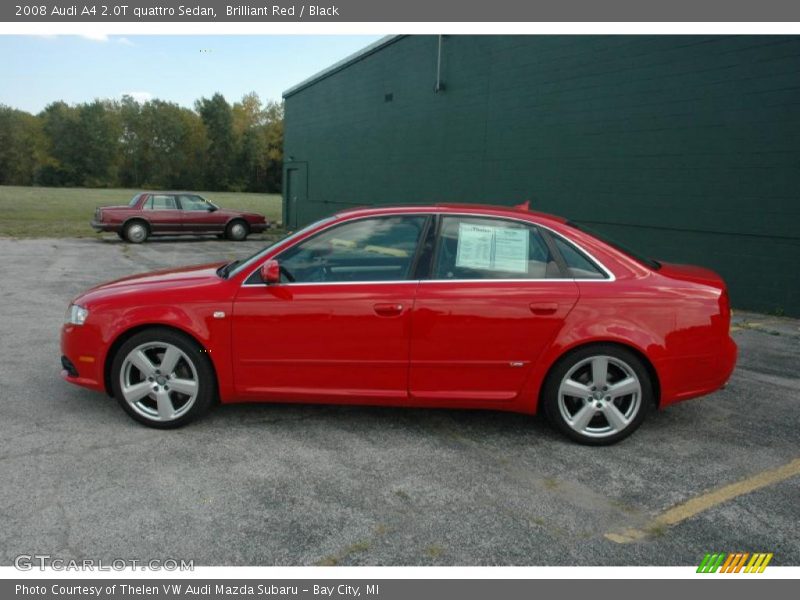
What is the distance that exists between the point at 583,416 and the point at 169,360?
2736 mm

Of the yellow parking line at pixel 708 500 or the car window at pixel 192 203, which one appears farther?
the car window at pixel 192 203

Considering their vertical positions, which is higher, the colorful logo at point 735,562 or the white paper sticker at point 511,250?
the white paper sticker at point 511,250

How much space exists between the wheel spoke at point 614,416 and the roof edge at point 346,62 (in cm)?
1404

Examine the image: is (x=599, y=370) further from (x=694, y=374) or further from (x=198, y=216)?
(x=198, y=216)

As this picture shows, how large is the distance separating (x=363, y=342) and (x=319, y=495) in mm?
1038

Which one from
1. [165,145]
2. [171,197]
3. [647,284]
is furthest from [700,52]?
[165,145]

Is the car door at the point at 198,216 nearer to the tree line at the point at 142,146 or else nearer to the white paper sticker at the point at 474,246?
the white paper sticker at the point at 474,246

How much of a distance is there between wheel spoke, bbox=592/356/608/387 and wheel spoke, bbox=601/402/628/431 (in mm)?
148

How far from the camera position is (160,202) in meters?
19.0

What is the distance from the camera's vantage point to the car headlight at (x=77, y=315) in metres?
4.28

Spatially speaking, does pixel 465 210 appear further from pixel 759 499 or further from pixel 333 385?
pixel 759 499

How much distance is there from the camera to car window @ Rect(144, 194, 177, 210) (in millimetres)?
18781

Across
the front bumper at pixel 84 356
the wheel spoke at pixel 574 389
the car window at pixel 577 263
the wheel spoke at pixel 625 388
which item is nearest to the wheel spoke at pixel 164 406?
the front bumper at pixel 84 356

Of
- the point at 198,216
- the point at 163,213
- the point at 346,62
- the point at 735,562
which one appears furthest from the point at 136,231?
the point at 735,562
